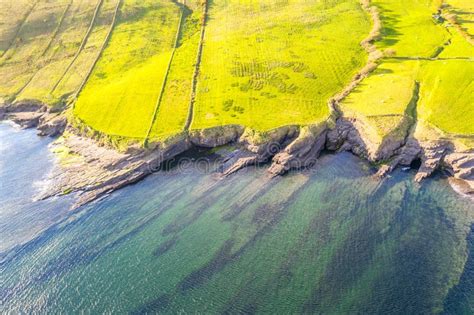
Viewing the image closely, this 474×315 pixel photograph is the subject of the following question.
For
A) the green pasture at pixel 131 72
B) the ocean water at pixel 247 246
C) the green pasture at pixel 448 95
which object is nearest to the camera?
the ocean water at pixel 247 246

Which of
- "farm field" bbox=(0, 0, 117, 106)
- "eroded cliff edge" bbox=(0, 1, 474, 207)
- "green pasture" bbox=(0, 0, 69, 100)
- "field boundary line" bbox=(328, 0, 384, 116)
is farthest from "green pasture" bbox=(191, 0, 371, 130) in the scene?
"green pasture" bbox=(0, 0, 69, 100)

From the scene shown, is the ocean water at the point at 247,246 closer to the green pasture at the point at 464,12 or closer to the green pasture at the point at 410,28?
the green pasture at the point at 410,28

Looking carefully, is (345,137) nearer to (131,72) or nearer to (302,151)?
(302,151)

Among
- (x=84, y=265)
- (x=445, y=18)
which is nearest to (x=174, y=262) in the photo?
(x=84, y=265)

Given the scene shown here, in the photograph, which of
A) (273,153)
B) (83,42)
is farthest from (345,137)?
(83,42)

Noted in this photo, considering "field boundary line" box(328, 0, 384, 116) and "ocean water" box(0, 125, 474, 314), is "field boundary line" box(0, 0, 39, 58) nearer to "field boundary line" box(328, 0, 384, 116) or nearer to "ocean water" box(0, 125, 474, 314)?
"ocean water" box(0, 125, 474, 314)

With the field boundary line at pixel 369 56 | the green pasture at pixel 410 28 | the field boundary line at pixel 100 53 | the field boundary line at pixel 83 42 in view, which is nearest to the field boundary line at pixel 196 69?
the field boundary line at pixel 100 53

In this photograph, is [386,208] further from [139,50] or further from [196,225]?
[139,50]

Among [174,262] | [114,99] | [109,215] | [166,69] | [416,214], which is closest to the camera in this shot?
[174,262]
